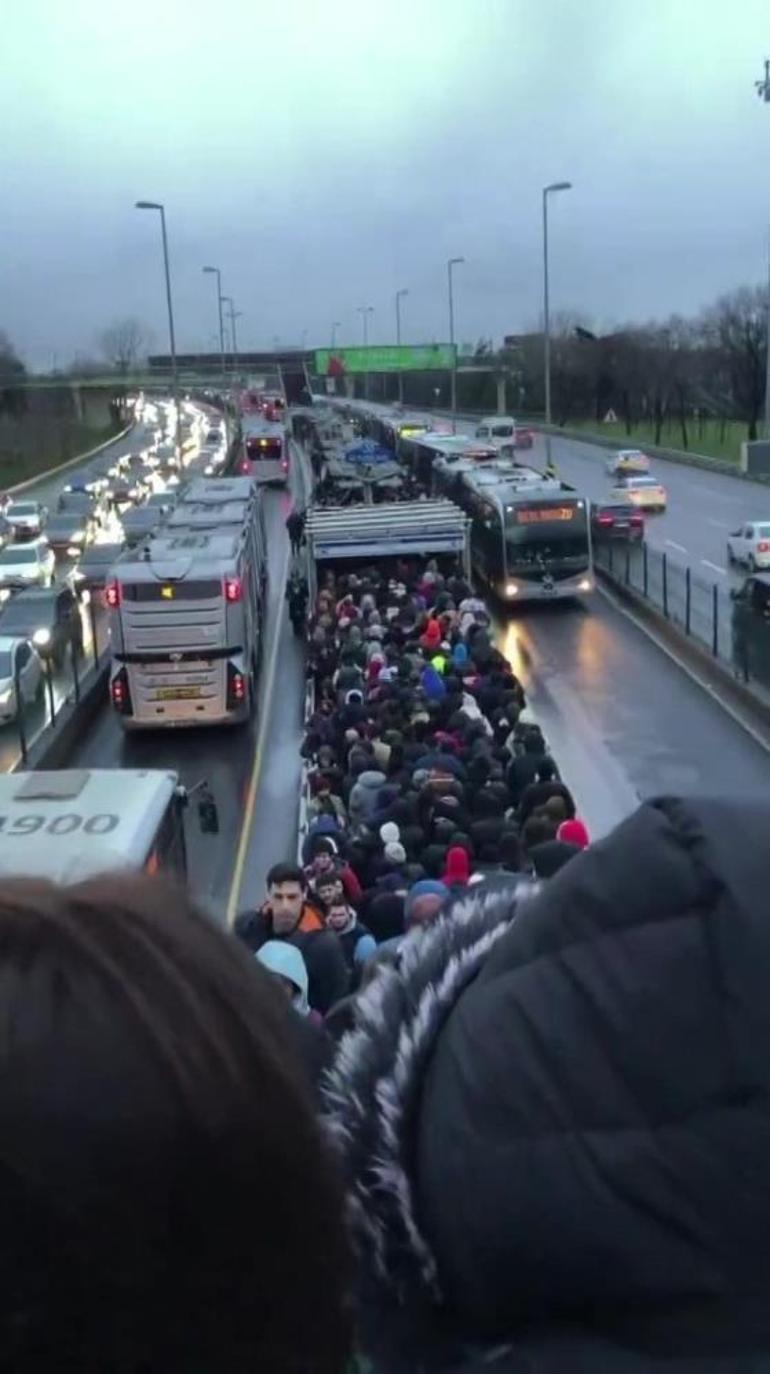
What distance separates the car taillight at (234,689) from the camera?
21656 millimetres

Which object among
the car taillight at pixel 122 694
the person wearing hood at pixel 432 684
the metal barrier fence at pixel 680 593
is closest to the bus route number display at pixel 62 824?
the person wearing hood at pixel 432 684

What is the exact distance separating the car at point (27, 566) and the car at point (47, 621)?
8.64m

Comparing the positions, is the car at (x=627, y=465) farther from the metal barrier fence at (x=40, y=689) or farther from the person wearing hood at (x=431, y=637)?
the person wearing hood at (x=431, y=637)

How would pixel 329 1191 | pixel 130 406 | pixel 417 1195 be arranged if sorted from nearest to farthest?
pixel 329 1191 < pixel 417 1195 < pixel 130 406

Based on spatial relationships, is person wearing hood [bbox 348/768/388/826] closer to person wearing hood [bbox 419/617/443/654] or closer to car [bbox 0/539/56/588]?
person wearing hood [bbox 419/617/443/654]

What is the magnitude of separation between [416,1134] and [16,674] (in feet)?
68.4

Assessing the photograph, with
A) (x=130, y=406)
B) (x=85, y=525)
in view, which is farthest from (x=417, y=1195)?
(x=130, y=406)

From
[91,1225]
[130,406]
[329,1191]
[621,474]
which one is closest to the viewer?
[91,1225]

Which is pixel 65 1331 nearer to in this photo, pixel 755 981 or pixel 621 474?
pixel 755 981

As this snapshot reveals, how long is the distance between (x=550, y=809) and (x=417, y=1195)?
7675 millimetres

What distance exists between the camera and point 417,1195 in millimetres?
1277

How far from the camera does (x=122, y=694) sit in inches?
861

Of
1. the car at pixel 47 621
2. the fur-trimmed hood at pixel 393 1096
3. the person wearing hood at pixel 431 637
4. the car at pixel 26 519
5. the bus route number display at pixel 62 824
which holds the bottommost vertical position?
the car at pixel 26 519

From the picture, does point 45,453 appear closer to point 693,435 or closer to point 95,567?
point 693,435
